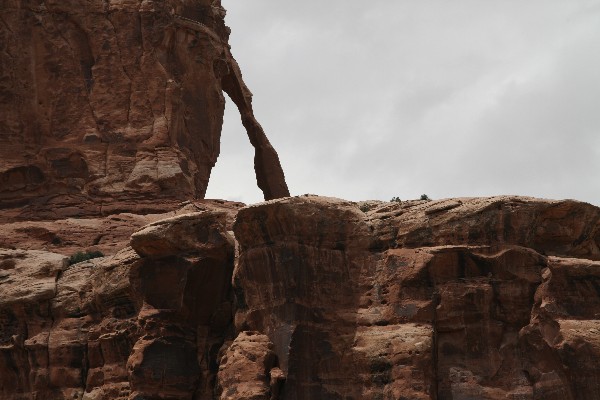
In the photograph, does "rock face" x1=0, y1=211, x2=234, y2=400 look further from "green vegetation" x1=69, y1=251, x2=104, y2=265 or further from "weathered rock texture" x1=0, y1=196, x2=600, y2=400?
"green vegetation" x1=69, y1=251, x2=104, y2=265

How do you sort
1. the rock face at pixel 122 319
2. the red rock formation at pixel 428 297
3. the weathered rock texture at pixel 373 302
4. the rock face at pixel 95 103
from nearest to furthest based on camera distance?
the red rock formation at pixel 428 297 < the weathered rock texture at pixel 373 302 < the rock face at pixel 122 319 < the rock face at pixel 95 103

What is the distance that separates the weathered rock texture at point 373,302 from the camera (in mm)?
39969

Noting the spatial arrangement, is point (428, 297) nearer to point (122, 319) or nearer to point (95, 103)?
point (122, 319)

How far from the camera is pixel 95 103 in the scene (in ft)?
203

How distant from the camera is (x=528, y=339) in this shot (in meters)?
40.0

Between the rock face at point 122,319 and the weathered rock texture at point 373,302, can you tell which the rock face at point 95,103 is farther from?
the weathered rock texture at point 373,302

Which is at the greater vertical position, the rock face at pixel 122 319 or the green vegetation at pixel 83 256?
the green vegetation at pixel 83 256

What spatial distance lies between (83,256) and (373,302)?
49.1 feet

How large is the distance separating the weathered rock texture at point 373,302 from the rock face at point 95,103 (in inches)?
604

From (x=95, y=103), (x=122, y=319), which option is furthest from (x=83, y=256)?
(x=95, y=103)

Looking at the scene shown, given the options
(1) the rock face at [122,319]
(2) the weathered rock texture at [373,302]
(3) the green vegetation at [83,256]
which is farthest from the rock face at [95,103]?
(2) the weathered rock texture at [373,302]

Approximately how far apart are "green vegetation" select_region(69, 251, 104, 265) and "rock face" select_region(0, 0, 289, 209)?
19.7 ft

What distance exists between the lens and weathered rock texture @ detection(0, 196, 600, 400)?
131 feet

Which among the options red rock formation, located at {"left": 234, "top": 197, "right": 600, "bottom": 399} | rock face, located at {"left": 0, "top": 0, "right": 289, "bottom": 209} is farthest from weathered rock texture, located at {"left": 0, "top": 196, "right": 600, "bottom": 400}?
rock face, located at {"left": 0, "top": 0, "right": 289, "bottom": 209}
